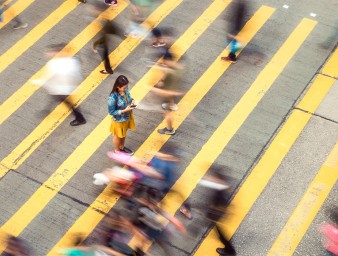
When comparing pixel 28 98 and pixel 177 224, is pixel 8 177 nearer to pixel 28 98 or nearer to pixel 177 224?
pixel 28 98

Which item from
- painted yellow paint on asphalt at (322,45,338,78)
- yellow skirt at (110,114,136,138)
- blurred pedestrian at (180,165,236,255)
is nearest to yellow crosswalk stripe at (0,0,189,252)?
yellow skirt at (110,114,136,138)

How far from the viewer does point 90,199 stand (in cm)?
998

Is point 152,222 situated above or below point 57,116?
below

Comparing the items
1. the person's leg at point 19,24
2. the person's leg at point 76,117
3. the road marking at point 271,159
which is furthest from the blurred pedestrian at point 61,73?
the road marking at point 271,159

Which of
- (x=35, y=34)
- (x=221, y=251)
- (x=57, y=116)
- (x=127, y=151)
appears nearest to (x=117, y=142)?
(x=127, y=151)

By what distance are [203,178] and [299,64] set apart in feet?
13.9

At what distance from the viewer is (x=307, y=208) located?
32.1 feet

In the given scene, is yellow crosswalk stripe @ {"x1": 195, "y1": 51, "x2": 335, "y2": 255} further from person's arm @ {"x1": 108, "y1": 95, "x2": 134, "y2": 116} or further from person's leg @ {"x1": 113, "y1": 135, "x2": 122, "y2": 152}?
person's arm @ {"x1": 108, "y1": 95, "x2": 134, "y2": 116}

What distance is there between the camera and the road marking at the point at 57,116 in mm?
10719

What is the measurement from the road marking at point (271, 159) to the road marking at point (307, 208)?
2.49ft

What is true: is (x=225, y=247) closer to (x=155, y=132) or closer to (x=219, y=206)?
(x=219, y=206)

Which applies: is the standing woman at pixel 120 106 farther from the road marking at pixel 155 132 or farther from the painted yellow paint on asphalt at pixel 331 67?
the painted yellow paint on asphalt at pixel 331 67

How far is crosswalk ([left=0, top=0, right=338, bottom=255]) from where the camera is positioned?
31.8 ft

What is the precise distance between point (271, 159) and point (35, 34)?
6845mm
